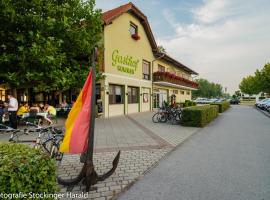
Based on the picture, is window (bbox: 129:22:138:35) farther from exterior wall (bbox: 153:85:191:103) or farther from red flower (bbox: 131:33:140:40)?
exterior wall (bbox: 153:85:191:103)

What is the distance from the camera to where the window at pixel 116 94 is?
17609mm

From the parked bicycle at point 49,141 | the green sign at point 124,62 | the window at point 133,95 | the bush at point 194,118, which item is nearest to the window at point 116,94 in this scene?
the window at point 133,95

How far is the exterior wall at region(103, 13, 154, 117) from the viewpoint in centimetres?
1684

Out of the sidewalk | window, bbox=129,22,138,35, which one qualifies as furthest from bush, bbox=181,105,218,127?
window, bbox=129,22,138,35

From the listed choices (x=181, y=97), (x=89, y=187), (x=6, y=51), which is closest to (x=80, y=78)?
(x=6, y=51)

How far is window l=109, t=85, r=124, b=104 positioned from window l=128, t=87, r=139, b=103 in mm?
1423

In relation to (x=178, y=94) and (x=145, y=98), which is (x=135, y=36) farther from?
(x=178, y=94)

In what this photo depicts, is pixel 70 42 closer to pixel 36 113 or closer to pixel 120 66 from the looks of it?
pixel 36 113

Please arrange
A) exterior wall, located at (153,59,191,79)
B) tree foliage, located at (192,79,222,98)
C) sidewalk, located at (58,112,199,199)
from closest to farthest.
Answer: sidewalk, located at (58,112,199,199), exterior wall, located at (153,59,191,79), tree foliage, located at (192,79,222,98)

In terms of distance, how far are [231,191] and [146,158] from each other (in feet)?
8.06

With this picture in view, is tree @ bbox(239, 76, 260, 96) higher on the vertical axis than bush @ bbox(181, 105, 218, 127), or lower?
higher

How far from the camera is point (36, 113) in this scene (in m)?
11.3

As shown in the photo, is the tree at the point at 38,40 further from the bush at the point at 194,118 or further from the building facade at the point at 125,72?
the bush at the point at 194,118

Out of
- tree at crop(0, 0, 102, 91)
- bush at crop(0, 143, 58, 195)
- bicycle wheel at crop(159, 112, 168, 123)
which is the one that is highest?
tree at crop(0, 0, 102, 91)
